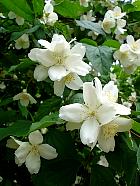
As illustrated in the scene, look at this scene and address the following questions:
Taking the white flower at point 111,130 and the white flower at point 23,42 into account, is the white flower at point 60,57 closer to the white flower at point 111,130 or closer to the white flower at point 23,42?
the white flower at point 111,130

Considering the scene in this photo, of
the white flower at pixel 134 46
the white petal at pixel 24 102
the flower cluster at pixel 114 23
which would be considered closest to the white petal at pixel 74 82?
the white flower at pixel 134 46

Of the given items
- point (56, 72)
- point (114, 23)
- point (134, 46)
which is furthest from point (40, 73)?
point (114, 23)

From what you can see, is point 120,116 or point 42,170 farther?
point 42,170

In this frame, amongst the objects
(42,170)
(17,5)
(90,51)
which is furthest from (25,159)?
(17,5)

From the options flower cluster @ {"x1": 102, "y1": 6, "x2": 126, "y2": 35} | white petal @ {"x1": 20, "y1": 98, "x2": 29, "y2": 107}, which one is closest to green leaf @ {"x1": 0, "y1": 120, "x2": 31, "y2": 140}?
white petal @ {"x1": 20, "y1": 98, "x2": 29, "y2": 107}

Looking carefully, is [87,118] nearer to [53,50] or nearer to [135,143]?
[135,143]

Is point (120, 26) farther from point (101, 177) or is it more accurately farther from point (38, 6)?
point (101, 177)
